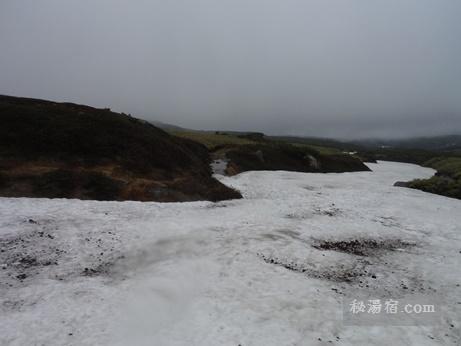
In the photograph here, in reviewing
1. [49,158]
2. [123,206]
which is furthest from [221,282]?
[49,158]

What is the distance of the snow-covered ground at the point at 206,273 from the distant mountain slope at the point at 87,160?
7.15ft

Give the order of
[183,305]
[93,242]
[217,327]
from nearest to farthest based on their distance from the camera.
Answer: [217,327]
[183,305]
[93,242]

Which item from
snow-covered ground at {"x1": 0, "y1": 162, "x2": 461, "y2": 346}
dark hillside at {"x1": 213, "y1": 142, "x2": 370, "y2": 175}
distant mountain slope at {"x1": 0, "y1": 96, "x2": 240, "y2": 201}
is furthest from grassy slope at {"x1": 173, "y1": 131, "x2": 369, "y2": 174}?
snow-covered ground at {"x1": 0, "y1": 162, "x2": 461, "y2": 346}

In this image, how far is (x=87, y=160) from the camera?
82.5 feet

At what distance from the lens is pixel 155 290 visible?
38.9 feet

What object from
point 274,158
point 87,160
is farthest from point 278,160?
point 87,160

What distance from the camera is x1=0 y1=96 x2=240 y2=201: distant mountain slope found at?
869 inches

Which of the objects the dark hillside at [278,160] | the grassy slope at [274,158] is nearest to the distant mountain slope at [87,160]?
the dark hillside at [278,160]

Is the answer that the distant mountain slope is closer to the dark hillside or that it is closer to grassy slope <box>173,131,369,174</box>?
the dark hillside

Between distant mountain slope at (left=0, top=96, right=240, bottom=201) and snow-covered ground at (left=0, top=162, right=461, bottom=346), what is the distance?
2179 millimetres

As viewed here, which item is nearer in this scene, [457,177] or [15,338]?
[15,338]

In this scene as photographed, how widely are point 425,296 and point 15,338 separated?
43.3 feet

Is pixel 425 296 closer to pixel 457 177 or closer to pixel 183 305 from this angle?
pixel 183 305

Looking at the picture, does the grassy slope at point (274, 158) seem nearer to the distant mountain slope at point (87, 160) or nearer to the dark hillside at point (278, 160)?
the dark hillside at point (278, 160)
